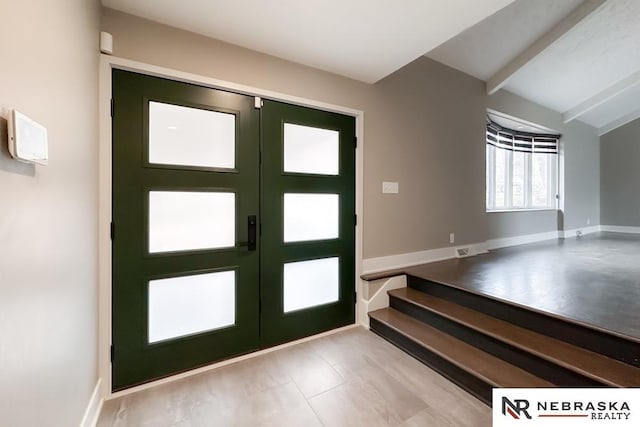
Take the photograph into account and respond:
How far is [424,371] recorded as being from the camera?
2.10 m

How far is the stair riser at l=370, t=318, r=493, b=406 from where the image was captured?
1.78 m

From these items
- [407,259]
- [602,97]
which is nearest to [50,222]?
[407,259]

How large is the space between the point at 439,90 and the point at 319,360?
3593 mm

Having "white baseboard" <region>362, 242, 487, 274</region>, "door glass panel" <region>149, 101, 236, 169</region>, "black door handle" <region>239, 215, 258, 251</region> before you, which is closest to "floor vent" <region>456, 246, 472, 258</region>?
"white baseboard" <region>362, 242, 487, 274</region>

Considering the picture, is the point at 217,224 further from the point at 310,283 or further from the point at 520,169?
the point at 520,169

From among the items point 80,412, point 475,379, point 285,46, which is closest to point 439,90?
point 285,46

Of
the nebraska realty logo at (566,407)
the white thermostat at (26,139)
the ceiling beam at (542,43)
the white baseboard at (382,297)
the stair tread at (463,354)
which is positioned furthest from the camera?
the ceiling beam at (542,43)

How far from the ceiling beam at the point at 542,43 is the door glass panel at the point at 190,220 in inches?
171

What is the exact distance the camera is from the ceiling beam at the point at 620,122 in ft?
21.2

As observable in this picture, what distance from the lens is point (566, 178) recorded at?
19.7ft

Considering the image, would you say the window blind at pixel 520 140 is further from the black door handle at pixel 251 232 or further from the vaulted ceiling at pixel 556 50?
the black door handle at pixel 251 232

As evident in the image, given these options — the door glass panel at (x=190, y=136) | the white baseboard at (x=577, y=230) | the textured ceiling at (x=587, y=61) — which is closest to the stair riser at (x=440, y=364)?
the door glass panel at (x=190, y=136)

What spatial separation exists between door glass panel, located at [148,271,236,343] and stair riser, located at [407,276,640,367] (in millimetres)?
2067

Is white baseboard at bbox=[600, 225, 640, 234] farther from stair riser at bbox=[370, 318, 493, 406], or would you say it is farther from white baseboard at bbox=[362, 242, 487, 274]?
stair riser at bbox=[370, 318, 493, 406]
